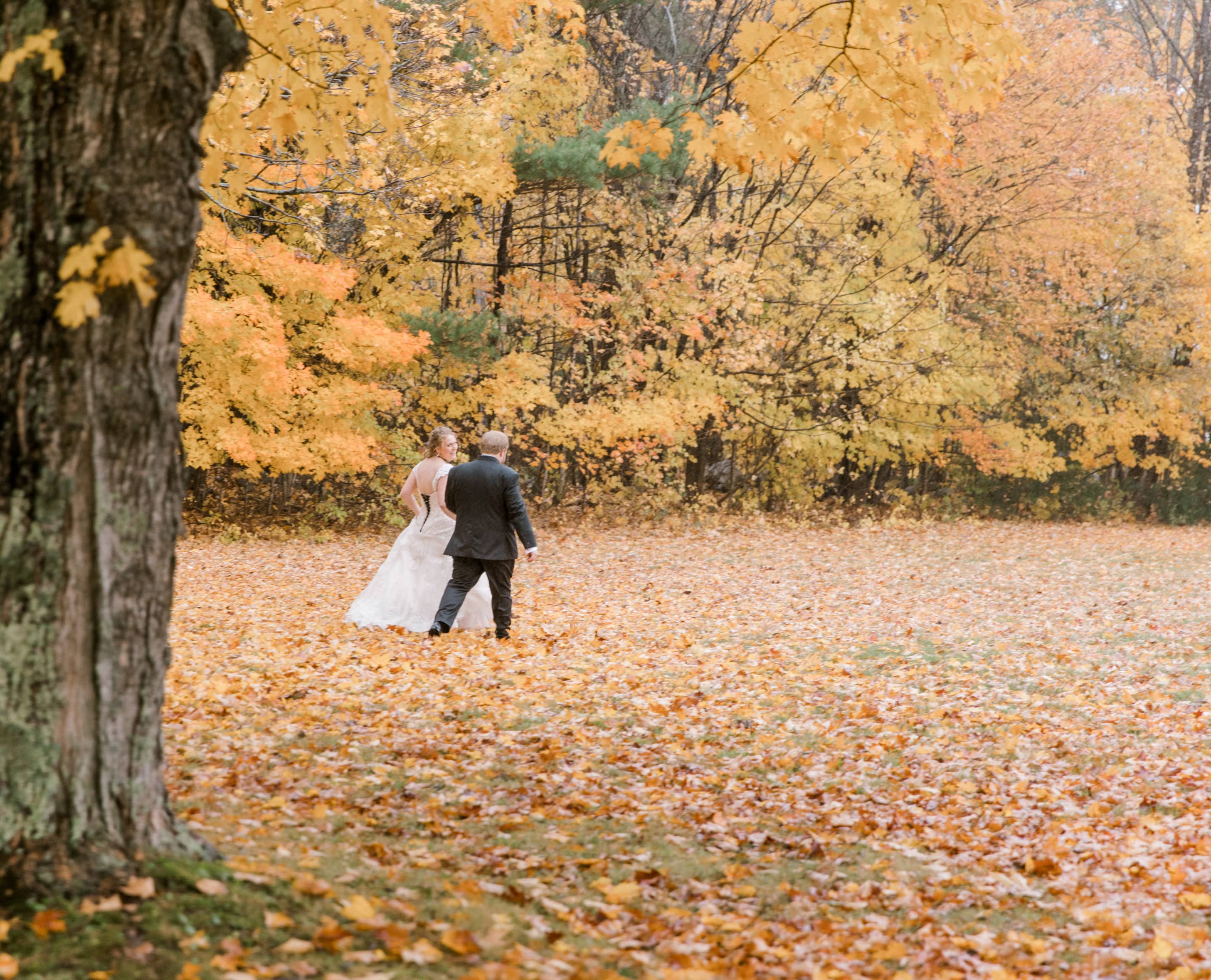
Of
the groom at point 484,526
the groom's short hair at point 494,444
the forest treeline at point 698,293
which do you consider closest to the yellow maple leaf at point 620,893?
the groom at point 484,526

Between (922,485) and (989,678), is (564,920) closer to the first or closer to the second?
(989,678)

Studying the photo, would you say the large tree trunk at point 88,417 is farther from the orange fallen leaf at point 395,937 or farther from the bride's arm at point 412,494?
the bride's arm at point 412,494

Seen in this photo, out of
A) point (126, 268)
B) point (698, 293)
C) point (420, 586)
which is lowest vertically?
point (420, 586)

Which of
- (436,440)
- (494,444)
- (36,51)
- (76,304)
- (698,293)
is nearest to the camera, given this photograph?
(76,304)

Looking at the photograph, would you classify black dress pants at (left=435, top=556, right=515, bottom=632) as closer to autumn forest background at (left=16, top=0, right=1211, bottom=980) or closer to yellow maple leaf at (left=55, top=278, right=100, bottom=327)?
autumn forest background at (left=16, top=0, right=1211, bottom=980)

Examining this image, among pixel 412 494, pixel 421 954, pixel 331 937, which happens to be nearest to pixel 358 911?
pixel 331 937

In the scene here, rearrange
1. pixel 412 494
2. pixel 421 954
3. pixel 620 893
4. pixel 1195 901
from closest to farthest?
pixel 421 954 → pixel 620 893 → pixel 1195 901 → pixel 412 494

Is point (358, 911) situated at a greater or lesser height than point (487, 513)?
lesser

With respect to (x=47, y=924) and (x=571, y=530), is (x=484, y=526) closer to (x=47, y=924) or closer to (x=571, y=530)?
(x=47, y=924)

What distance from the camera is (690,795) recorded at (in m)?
5.66

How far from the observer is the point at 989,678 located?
28.6 feet

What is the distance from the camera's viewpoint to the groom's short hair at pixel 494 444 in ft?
29.4

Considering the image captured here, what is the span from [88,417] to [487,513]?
6.02 m

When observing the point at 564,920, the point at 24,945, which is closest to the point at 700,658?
the point at 564,920
